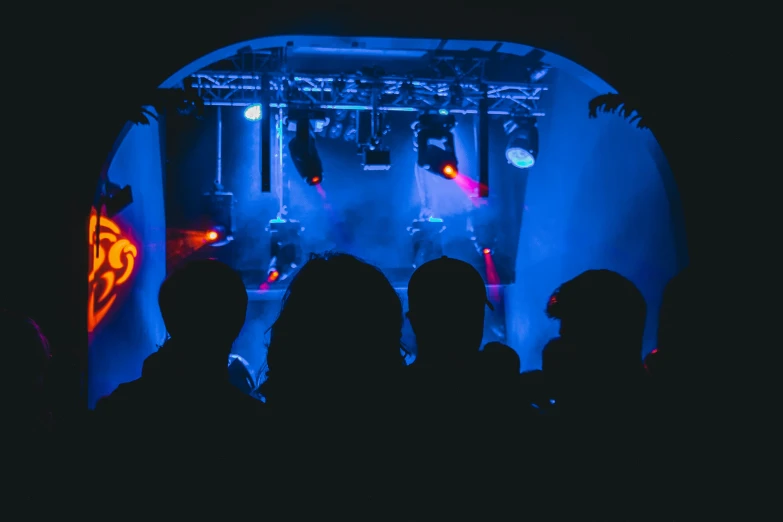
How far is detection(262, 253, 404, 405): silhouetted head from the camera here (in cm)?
130

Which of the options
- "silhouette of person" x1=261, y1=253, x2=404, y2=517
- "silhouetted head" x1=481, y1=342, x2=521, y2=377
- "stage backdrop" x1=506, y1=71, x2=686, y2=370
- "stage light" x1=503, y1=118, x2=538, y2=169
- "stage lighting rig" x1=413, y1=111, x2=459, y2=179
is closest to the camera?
"silhouette of person" x1=261, y1=253, x2=404, y2=517

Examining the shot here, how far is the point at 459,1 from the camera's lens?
2.82 metres

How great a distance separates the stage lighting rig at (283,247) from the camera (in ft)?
21.4

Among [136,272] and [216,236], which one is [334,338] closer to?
[136,272]

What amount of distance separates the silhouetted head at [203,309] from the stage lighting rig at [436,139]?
4330 mm

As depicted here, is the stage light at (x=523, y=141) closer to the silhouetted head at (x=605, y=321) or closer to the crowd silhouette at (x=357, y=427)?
the silhouetted head at (x=605, y=321)

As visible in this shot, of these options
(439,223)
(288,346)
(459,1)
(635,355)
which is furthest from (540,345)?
(288,346)

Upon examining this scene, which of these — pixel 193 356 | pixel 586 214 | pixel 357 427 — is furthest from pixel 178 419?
pixel 586 214

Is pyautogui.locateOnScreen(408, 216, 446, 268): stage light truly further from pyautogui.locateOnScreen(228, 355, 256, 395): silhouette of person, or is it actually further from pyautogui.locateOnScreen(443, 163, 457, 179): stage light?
pyautogui.locateOnScreen(228, 355, 256, 395): silhouette of person

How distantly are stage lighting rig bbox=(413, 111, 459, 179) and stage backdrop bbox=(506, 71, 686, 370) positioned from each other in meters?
1.38

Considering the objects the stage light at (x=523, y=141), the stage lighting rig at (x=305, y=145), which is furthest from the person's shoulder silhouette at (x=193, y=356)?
the stage light at (x=523, y=141)

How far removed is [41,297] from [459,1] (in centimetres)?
244

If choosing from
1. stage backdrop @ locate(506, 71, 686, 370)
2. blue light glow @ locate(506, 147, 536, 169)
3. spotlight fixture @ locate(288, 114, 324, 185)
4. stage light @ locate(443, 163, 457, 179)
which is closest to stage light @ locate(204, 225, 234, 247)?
spotlight fixture @ locate(288, 114, 324, 185)

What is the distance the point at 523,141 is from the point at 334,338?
5017mm
